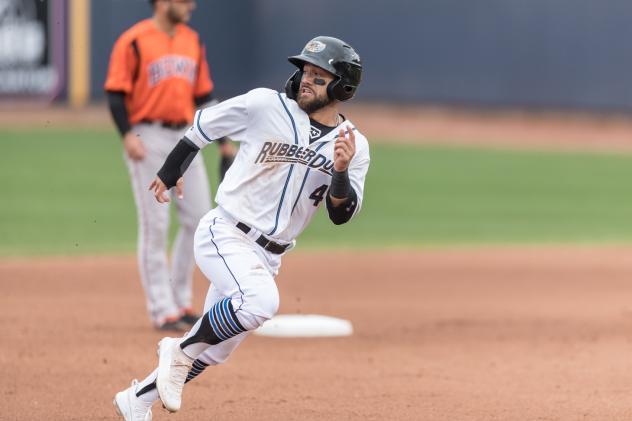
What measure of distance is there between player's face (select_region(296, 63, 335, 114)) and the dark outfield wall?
58.4 feet

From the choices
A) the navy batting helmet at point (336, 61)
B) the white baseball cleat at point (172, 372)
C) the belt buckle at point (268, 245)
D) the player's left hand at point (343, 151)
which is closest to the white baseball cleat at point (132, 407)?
the white baseball cleat at point (172, 372)

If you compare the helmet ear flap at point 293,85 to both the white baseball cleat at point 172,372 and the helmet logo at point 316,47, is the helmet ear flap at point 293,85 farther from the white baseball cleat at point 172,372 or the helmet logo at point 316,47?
the white baseball cleat at point 172,372

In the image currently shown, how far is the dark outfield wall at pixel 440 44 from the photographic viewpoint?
2212cm

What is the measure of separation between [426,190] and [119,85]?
8.90 metres

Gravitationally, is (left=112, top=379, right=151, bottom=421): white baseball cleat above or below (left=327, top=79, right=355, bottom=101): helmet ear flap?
below

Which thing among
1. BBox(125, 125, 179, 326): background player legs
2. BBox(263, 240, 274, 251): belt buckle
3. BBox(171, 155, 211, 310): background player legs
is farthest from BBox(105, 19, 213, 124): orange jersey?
BBox(263, 240, 274, 251): belt buckle

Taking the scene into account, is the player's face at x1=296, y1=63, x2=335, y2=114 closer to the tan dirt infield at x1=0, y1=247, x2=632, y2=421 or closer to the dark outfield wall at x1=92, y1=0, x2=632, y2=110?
the tan dirt infield at x1=0, y1=247, x2=632, y2=421

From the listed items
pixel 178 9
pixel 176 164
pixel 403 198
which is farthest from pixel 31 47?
pixel 176 164

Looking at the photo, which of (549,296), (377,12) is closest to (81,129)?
(377,12)

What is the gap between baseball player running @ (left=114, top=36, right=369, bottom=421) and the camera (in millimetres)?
4906

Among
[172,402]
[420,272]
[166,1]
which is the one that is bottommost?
[420,272]

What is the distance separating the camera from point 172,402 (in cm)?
473

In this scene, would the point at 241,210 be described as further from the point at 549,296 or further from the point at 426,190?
the point at 426,190

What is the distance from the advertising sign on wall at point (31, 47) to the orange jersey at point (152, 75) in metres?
14.2
